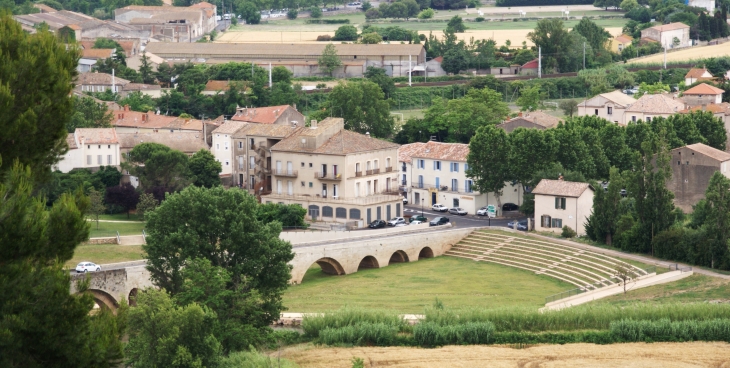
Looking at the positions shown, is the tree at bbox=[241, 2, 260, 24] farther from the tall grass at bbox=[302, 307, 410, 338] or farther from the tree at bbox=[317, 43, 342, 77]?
the tall grass at bbox=[302, 307, 410, 338]

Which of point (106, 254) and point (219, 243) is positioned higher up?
point (219, 243)

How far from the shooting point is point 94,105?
86.2 m

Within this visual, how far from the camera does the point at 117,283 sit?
5012 cm

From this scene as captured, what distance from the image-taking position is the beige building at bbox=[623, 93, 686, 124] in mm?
88625

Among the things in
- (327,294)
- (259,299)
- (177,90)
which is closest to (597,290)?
(327,294)

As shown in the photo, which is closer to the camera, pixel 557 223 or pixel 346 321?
pixel 346 321

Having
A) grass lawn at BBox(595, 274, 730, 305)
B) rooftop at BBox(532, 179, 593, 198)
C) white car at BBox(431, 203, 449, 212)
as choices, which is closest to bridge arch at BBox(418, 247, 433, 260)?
rooftop at BBox(532, 179, 593, 198)

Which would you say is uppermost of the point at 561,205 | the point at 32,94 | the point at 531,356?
the point at 32,94

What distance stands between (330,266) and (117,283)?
12.0m

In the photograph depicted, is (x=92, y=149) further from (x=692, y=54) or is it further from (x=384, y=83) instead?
(x=692, y=54)

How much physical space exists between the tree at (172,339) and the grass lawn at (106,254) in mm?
16366

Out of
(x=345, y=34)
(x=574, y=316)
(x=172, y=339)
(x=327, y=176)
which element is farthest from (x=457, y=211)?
(x=345, y=34)

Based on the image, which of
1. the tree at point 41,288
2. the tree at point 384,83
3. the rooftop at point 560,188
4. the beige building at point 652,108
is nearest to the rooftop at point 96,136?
the rooftop at point 560,188

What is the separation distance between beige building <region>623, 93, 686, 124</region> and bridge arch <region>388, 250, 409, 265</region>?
3061 cm
